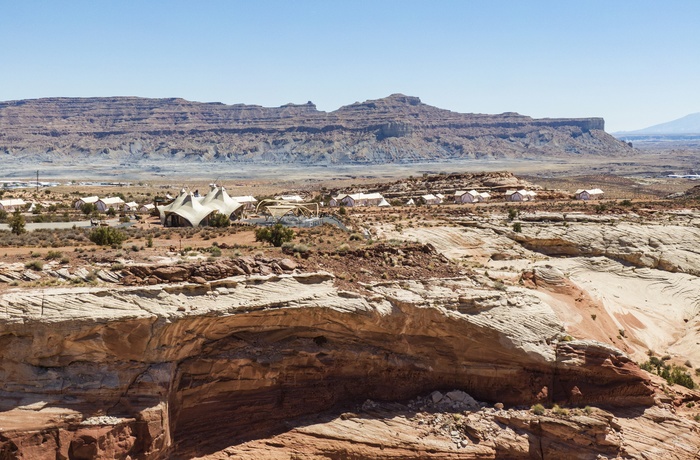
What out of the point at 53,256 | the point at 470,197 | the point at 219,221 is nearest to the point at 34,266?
the point at 53,256

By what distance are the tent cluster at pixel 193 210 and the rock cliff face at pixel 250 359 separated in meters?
25.4

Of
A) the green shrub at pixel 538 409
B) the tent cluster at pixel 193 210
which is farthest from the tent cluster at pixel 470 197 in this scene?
the green shrub at pixel 538 409

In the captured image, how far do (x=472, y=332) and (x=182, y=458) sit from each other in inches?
354

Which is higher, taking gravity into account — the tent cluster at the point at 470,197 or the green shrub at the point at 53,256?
the green shrub at the point at 53,256

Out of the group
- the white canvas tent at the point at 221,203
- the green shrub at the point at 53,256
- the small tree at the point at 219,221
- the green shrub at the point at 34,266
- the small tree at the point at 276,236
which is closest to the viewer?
the green shrub at the point at 34,266

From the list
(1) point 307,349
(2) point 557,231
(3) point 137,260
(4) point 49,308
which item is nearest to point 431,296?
(1) point 307,349

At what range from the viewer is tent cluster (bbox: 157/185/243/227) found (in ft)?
139

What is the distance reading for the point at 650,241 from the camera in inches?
1422

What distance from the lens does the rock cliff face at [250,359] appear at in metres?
14.8

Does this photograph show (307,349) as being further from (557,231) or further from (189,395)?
(557,231)

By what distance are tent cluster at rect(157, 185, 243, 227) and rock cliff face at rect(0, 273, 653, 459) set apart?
25.4m

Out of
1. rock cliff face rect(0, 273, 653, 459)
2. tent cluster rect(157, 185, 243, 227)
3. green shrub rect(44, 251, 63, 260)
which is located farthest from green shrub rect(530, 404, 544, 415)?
tent cluster rect(157, 185, 243, 227)

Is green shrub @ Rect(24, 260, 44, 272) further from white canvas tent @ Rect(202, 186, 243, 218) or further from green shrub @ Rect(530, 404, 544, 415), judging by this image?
white canvas tent @ Rect(202, 186, 243, 218)

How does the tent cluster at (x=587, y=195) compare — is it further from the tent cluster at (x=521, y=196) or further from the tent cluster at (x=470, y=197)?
the tent cluster at (x=470, y=197)
